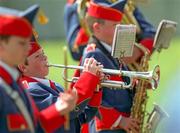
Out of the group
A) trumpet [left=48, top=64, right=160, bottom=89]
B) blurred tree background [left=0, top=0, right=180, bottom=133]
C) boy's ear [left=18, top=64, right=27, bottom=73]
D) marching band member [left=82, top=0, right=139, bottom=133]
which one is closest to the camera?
boy's ear [left=18, top=64, right=27, bottom=73]

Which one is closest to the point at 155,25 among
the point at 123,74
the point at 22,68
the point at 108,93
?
the point at 108,93

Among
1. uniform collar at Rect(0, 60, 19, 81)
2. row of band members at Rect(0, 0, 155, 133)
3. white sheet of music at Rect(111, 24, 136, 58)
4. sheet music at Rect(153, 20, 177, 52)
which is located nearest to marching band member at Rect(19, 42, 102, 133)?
row of band members at Rect(0, 0, 155, 133)

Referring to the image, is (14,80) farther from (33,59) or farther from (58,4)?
(58,4)

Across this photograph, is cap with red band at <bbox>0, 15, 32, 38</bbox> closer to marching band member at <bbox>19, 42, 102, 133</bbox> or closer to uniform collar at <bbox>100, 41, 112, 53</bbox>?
marching band member at <bbox>19, 42, 102, 133</bbox>

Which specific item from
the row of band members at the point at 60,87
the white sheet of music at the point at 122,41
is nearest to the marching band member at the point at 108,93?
the row of band members at the point at 60,87

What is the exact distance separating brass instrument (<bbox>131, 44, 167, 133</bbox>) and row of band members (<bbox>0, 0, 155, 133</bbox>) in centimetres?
5

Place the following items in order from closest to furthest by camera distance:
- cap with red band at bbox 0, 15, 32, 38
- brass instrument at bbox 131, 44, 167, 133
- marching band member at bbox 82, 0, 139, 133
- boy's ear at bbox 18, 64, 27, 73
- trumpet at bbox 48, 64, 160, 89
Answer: cap with red band at bbox 0, 15, 32, 38, boy's ear at bbox 18, 64, 27, 73, trumpet at bbox 48, 64, 160, 89, marching band member at bbox 82, 0, 139, 133, brass instrument at bbox 131, 44, 167, 133

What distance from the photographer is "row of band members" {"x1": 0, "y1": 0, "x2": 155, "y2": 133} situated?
407cm

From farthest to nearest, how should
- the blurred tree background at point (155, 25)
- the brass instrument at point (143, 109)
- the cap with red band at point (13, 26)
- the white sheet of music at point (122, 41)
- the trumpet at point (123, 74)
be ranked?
the blurred tree background at point (155, 25), the brass instrument at point (143, 109), the white sheet of music at point (122, 41), the trumpet at point (123, 74), the cap with red band at point (13, 26)

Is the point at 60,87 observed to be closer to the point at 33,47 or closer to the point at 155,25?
the point at 33,47

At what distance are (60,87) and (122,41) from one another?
448mm

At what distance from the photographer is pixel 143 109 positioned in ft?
20.0

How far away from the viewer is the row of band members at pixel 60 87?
407 centimetres

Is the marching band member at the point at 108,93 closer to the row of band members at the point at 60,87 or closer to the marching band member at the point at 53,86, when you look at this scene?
the row of band members at the point at 60,87
